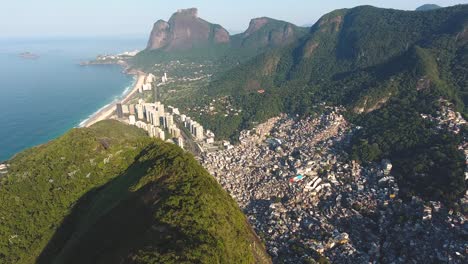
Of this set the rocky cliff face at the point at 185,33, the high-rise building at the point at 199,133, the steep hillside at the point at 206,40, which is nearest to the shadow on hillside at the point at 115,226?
the high-rise building at the point at 199,133

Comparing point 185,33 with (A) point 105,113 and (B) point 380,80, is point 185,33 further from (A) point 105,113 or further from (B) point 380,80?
(B) point 380,80

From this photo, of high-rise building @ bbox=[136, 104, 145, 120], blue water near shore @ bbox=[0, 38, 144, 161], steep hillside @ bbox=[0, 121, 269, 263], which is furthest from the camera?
high-rise building @ bbox=[136, 104, 145, 120]

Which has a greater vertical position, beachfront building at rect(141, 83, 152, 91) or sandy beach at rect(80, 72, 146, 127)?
beachfront building at rect(141, 83, 152, 91)

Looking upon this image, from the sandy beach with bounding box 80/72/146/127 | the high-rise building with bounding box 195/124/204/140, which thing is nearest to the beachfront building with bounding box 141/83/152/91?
the sandy beach with bounding box 80/72/146/127

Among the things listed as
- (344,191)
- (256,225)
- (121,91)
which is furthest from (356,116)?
(121,91)

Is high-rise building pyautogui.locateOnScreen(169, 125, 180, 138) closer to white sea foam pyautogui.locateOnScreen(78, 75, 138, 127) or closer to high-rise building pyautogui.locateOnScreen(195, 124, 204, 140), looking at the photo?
high-rise building pyautogui.locateOnScreen(195, 124, 204, 140)

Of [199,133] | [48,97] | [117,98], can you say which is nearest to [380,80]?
[199,133]

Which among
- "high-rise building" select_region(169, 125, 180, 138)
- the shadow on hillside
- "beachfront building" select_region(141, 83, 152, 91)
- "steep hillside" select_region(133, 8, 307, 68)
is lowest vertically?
"high-rise building" select_region(169, 125, 180, 138)
